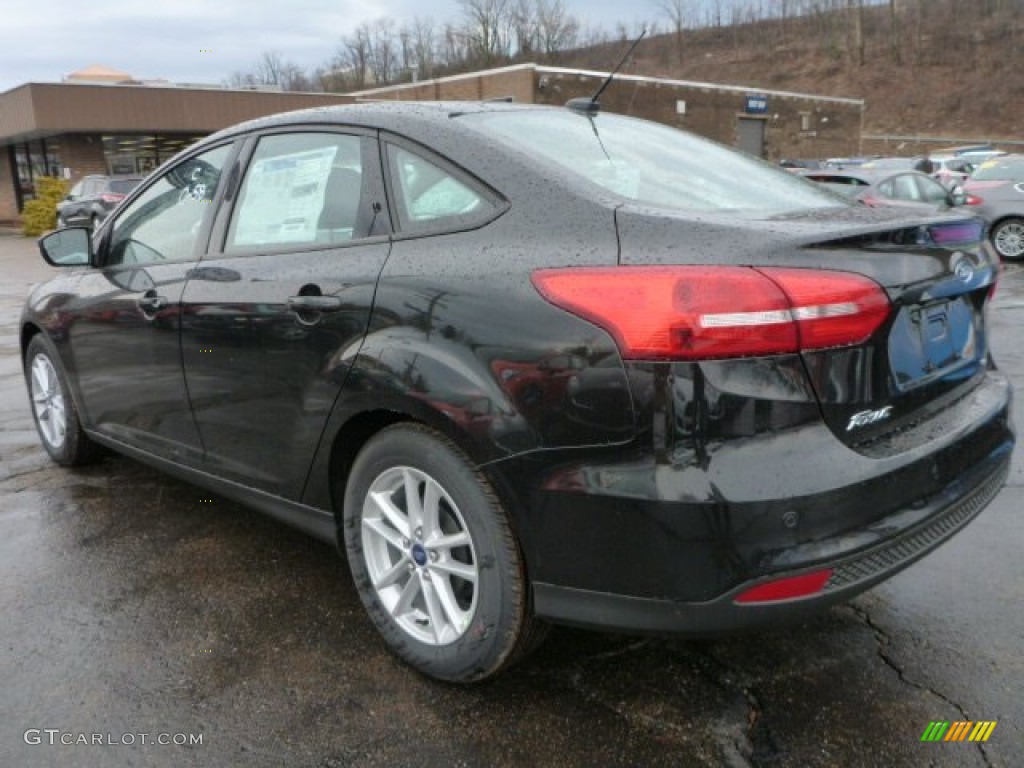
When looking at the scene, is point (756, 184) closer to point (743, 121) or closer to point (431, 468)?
point (431, 468)

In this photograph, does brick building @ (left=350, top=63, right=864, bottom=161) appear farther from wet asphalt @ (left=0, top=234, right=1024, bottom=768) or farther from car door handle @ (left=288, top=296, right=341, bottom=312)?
car door handle @ (left=288, top=296, right=341, bottom=312)

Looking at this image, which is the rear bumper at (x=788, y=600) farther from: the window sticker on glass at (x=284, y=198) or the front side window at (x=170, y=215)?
the front side window at (x=170, y=215)

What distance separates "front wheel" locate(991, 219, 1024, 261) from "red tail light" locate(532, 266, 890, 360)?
12823 mm

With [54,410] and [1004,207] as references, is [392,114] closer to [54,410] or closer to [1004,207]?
[54,410]

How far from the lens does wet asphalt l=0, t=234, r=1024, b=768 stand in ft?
7.25

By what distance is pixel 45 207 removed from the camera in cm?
2480

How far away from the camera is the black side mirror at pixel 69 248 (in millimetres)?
3887

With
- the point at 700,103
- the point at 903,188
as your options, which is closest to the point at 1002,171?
the point at 903,188

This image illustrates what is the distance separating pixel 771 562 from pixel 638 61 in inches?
4253

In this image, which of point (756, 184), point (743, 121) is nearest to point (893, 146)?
point (743, 121)

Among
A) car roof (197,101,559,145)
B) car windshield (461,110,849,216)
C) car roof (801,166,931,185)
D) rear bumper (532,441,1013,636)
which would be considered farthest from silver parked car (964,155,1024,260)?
rear bumper (532,441,1013,636)

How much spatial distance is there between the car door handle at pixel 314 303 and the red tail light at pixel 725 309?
2.85ft

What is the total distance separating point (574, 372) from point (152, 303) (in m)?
2.07

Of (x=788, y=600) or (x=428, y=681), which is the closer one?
(x=788, y=600)
